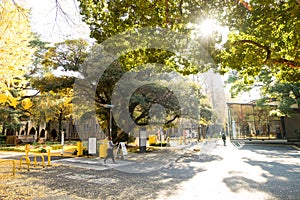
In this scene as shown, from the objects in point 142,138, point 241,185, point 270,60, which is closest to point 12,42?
point 241,185

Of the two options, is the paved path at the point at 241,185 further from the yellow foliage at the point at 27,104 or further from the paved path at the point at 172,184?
the yellow foliage at the point at 27,104

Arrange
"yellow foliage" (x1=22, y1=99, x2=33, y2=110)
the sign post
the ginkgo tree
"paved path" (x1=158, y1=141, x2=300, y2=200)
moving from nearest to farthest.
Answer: the ginkgo tree, "paved path" (x1=158, y1=141, x2=300, y2=200), the sign post, "yellow foliage" (x1=22, y1=99, x2=33, y2=110)

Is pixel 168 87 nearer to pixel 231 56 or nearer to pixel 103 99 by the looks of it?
pixel 103 99

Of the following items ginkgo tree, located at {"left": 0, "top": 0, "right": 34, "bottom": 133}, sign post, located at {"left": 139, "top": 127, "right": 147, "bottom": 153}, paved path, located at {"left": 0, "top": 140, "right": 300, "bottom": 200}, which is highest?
ginkgo tree, located at {"left": 0, "top": 0, "right": 34, "bottom": 133}

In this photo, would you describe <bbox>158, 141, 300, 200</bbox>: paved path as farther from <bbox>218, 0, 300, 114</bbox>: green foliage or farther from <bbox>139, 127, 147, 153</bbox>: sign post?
<bbox>139, 127, 147, 153</bbox>: sign post

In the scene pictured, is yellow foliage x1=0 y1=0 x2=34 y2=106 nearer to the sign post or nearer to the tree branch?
the tree branch

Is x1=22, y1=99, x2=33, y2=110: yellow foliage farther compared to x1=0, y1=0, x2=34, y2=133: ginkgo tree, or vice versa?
x1=22, y1=99, x2=33, y2=110: yellow foliage

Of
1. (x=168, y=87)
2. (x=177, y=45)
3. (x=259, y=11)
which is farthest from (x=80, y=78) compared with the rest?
(x=259, y=11)

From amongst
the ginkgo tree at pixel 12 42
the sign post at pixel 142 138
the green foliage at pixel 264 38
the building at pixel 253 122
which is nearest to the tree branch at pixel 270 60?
the green foliage at pixel 264 38

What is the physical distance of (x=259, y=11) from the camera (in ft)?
20.9

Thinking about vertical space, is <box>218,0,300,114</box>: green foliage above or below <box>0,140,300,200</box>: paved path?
above

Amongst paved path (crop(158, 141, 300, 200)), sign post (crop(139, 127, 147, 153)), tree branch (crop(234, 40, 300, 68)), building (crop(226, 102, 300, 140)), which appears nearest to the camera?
paved path (crop(158, 141, 300, 200))

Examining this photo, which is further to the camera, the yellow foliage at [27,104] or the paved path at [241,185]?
the yellow foliage at [27,104]

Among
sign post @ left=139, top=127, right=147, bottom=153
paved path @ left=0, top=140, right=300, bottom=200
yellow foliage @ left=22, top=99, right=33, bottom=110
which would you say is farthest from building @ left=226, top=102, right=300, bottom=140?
yellow foliage @ left=22, top=99, right=33, bottom=110
